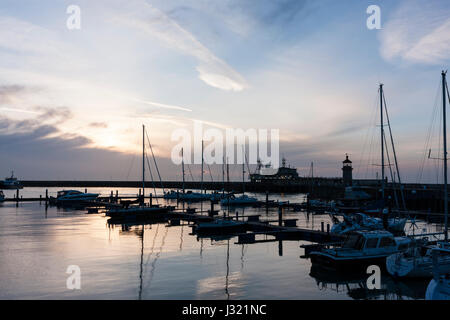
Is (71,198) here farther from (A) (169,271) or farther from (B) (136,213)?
(A) (169,271)

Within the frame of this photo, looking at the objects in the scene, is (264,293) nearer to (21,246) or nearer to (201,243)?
(201,243)

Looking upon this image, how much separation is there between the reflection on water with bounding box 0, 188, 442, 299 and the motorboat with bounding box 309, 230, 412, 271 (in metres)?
0.73

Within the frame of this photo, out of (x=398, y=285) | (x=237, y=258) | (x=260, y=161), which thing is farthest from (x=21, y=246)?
(x=260, y=161)

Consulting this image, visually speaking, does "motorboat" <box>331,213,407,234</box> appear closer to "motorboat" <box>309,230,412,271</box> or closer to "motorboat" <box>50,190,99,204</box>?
"motorboat" <box>309,230,412,271</box>

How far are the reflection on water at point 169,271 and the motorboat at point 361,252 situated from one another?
0.73 meters

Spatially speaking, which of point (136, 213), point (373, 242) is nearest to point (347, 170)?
point (136, 213)

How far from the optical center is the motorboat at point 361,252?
23.8 meters

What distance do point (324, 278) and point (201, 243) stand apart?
46.2 ft

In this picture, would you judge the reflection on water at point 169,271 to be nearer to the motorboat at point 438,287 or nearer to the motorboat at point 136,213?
the motorboat at point 438,287

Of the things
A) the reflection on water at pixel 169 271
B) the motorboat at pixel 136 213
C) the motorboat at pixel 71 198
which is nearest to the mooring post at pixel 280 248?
the reflection on water at pixel 169 271

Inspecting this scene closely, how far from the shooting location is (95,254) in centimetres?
2925

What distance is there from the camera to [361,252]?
24.2 metres

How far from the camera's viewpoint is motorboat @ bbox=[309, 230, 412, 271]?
23844 mm

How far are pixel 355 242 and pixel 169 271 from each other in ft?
38.7
